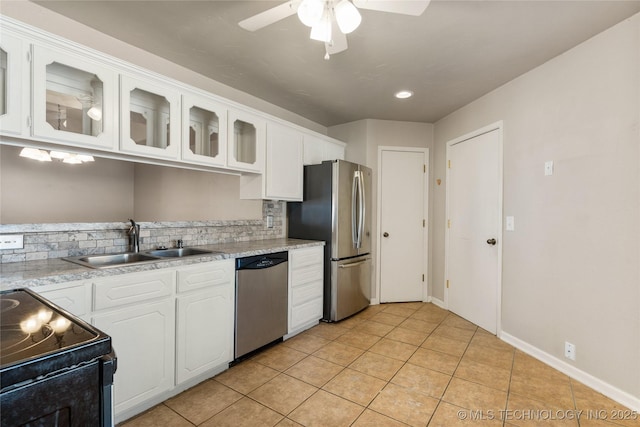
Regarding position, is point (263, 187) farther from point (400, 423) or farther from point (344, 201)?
point (400, 423)

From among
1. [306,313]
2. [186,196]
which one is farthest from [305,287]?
[186,196]

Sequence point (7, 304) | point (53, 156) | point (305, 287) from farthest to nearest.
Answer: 1. point (305, 287)
2. point (53, 156)
3. point (7, 304)

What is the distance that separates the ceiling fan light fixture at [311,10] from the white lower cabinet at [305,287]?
6.23ft

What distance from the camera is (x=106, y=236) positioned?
209 cm

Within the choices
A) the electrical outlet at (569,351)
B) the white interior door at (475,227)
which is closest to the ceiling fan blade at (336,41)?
the white interior door at (475,227)

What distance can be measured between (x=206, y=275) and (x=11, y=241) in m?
1.07

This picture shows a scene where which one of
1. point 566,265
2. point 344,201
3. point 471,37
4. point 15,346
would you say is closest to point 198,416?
point 15,346

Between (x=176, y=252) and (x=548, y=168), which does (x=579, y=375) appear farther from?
(x=176, y=252)

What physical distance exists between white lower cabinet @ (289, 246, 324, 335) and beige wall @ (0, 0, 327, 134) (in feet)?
5.71

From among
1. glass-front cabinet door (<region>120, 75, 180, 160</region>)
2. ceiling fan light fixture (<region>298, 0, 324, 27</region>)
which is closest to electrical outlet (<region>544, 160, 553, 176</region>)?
ceiling fan light fixture (<region>298, 0, 324, 27</region>)

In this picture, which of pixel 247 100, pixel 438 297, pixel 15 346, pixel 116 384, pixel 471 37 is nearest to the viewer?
pixel 15 346

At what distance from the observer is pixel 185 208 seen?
2611mm

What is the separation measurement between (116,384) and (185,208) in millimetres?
1401

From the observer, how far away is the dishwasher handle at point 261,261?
233cm
